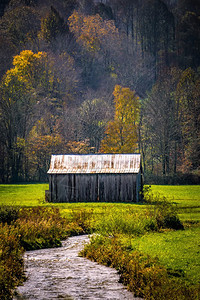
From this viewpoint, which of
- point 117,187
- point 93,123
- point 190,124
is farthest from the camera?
point 93,123

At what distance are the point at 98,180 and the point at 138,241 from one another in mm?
21796

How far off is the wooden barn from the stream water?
21.7m

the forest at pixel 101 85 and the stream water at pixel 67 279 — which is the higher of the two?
the forest at pixel 101 85

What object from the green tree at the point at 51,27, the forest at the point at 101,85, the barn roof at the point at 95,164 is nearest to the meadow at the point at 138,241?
the barn roof at the point at 95,164

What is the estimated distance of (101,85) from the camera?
117 m

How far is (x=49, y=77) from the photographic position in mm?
96875

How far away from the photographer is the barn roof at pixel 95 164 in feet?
147

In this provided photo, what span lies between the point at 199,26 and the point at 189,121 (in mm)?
53036

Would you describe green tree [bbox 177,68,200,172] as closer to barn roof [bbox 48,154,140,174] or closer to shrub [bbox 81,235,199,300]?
barn roof [bbox 48,154,140,174]

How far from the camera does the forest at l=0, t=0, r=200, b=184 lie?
74.9 m

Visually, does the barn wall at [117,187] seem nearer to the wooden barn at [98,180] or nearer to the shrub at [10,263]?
the wooden barn at [98,180]

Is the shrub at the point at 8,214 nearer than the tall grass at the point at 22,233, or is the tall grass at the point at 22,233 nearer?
the tall grass at the point at 22,233

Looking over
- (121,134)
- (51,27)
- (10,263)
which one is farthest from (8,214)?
(51,27)

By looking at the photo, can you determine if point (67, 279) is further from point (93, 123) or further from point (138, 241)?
point (93, 123)
